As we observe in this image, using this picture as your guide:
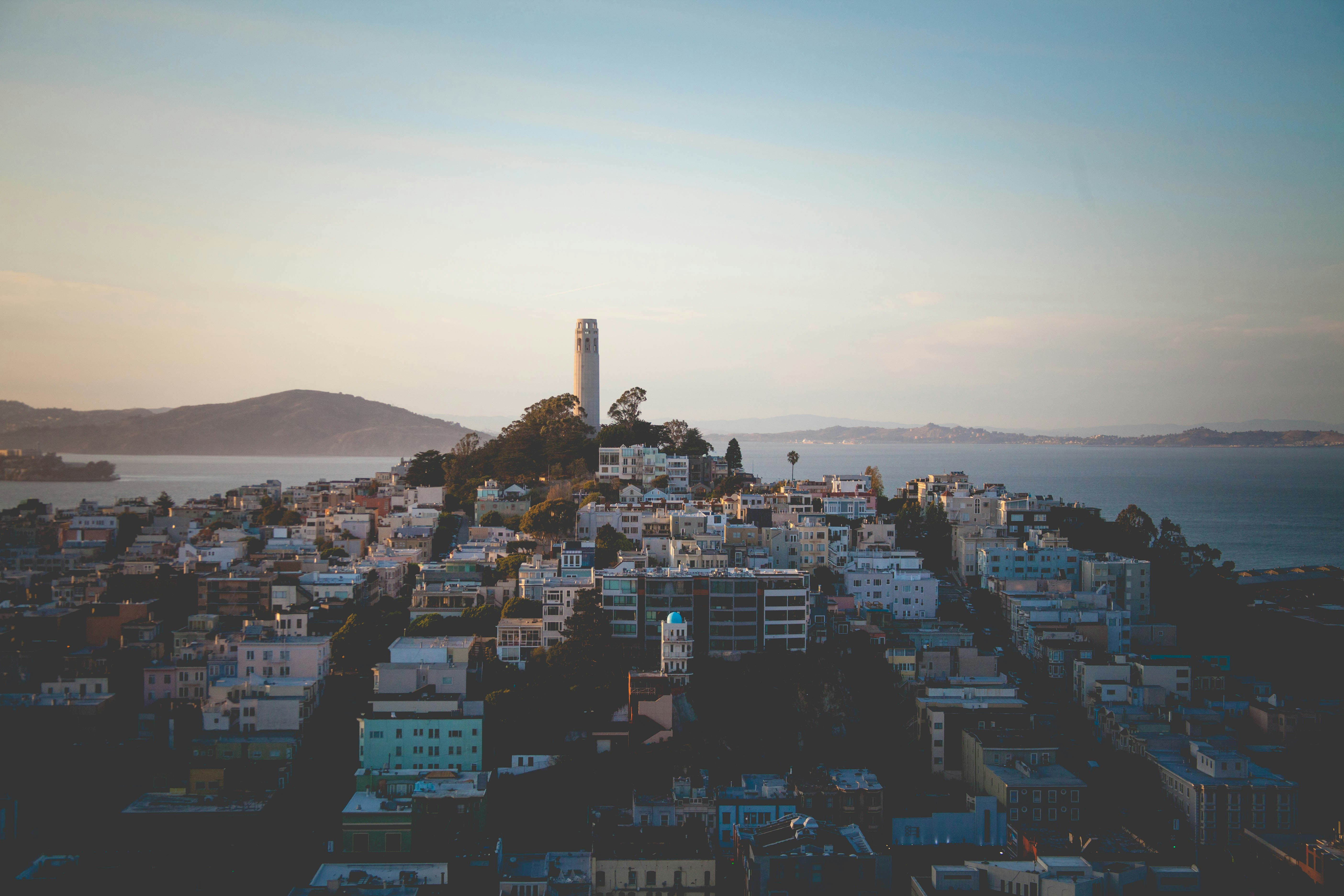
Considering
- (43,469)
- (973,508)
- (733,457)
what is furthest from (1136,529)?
(43,469)

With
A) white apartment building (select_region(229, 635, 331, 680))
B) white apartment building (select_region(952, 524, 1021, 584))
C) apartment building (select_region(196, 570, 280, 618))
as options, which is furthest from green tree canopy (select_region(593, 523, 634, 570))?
white apartment building (select_region(952, 524, 1021, 584))

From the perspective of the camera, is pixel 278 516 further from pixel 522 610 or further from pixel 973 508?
pixel 973 508

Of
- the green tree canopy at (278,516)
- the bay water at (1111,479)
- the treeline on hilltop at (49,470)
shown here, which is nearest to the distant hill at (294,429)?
the bay water at (1111,479)

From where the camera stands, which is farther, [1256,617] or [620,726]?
[1256,617]

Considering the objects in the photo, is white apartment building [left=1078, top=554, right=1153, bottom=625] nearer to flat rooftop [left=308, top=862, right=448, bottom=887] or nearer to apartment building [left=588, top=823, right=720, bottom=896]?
apartment building [left=588, top=823, right=720, bottom=896]

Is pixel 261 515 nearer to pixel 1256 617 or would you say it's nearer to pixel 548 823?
pixel 548 823

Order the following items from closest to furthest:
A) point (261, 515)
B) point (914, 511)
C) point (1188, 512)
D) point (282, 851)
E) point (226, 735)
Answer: point (282, 851)
point (226, 735)
point (914, 511)
point (261, 515)
point (1188, 512)

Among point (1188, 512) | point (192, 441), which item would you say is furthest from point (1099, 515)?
point (192, 441)

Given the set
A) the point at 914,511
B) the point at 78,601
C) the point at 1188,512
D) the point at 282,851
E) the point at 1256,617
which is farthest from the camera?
the point at 1188,512
